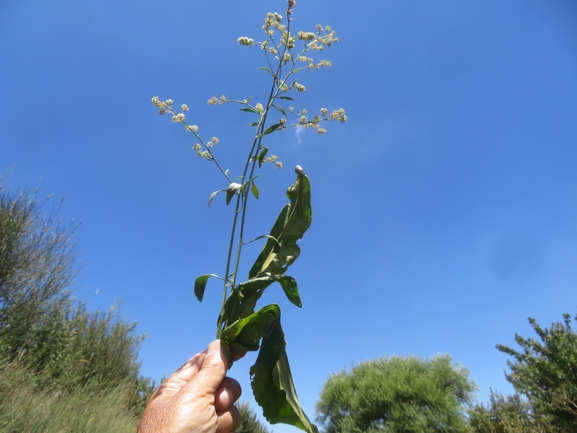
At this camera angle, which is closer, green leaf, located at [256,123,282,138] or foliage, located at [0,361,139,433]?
green leaf, located at [256,123,282,138]

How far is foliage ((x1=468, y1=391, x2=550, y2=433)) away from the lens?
8.68 m

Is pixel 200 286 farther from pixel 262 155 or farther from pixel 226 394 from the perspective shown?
pixel 262 155

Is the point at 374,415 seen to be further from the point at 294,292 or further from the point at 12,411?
the point at 294,292

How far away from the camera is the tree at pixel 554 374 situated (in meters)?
6.89

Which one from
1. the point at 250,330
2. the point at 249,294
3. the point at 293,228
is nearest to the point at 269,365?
the point at 250,330

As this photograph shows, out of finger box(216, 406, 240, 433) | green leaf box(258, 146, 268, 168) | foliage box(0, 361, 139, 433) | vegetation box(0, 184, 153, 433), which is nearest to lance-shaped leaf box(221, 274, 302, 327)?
finger box(216, 406, 240, 433)

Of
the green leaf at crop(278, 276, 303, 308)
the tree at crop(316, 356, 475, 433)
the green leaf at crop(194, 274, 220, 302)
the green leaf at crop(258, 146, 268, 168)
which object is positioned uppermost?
the tree at crop(316, 356, 475, 433)

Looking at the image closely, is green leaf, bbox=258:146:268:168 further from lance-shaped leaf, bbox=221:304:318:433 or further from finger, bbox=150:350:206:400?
finger, bbox=150:350:206:400

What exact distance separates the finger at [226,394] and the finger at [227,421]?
2 cm

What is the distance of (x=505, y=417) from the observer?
9.38m

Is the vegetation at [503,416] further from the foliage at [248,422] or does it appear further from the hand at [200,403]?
the hand at [200,403]

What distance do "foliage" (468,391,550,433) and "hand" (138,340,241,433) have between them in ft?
31.4

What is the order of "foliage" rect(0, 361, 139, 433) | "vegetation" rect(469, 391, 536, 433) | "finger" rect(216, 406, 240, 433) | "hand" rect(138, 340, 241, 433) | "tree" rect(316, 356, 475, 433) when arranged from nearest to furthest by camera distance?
"hand" rect(138, 340, 241, 433) < "finger" rect(216, 406, 240, 433) < "foliage" rect(0, 361, 139, 433) < "vegetation" rect(469, 391, 536, 433) < "tree" rect(316, 356, 475, 433)

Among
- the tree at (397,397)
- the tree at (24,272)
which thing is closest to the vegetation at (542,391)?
the tree at (397,397)
